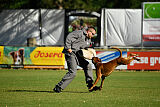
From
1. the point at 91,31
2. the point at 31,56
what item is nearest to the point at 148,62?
the point at 31,56

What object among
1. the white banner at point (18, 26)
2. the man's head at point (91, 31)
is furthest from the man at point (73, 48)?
the white banner at point (18, 26)

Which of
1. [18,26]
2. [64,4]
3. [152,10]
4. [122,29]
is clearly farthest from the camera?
[64,4]

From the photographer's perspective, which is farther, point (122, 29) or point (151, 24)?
point (122, 29)

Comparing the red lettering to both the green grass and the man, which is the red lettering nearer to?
the green grass

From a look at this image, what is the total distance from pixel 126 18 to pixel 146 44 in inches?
95.8

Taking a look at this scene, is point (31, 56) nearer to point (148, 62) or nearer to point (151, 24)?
point (148, 62)

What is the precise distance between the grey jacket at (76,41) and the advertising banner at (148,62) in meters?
11.1

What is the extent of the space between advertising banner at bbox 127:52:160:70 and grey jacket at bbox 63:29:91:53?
36.4ft

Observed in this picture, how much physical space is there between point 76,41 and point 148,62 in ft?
37.9

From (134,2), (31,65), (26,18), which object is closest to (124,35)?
(26,18)

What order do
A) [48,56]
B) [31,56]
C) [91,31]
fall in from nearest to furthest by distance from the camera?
[91,31] < [48,56] < [31,56]

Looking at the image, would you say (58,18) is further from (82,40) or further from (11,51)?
(82,40)

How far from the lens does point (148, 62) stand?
890 inches

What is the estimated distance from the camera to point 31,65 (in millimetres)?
23109
